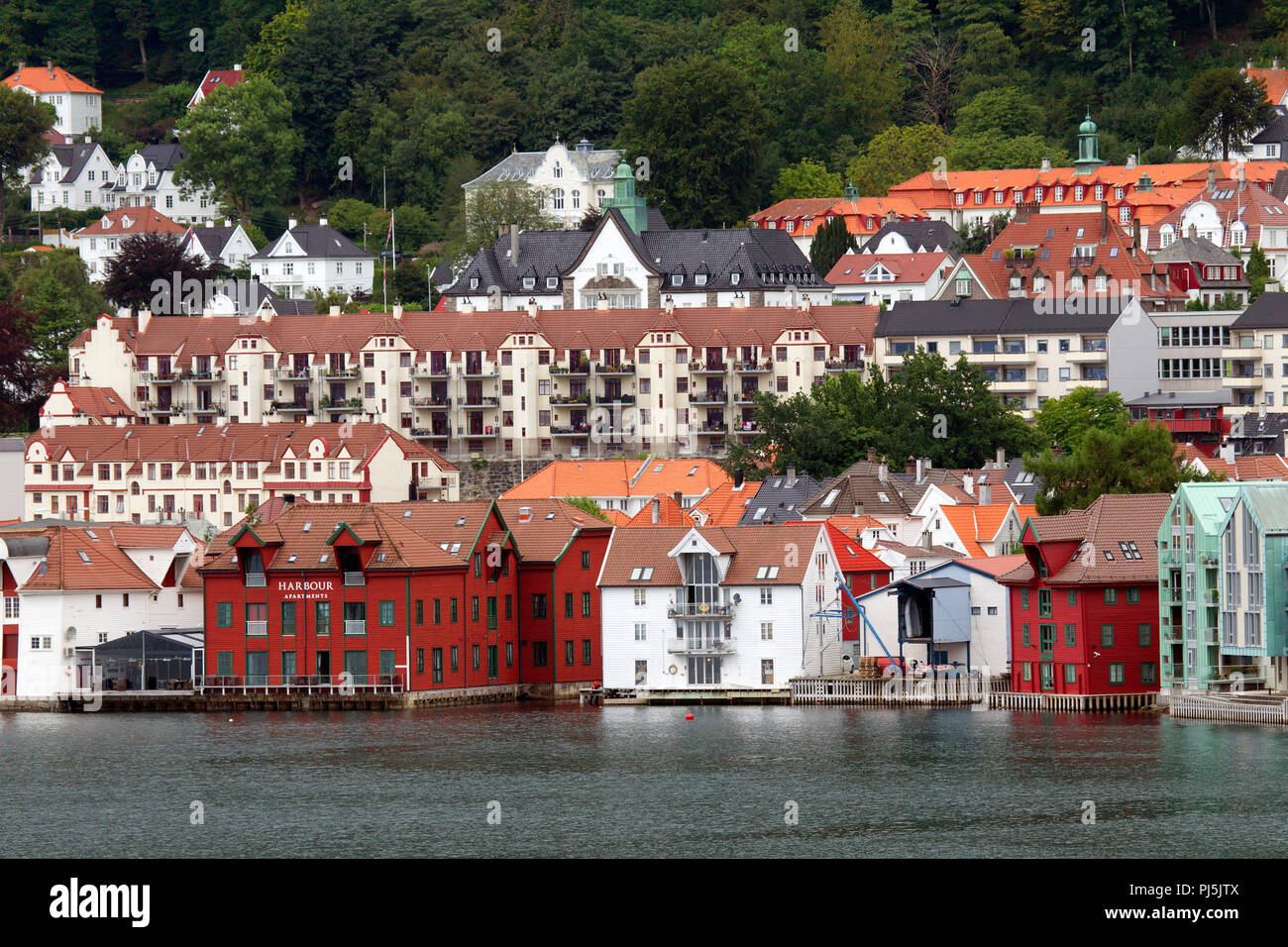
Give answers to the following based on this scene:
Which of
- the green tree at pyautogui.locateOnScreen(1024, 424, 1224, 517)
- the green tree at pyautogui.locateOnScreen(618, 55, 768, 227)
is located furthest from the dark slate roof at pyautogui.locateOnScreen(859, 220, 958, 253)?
the green tree at pyautogui.locateOnScreen(1024, 424, 1224, 517)

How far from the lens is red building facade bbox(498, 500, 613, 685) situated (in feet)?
281

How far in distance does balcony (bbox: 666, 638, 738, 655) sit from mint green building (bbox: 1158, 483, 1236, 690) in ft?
45.8

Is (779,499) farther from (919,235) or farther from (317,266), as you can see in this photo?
(317,266)

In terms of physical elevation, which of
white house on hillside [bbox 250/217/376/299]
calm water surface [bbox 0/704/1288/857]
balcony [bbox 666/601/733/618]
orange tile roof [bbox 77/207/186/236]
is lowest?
calm water surface [bbox 0/704/1288/857]

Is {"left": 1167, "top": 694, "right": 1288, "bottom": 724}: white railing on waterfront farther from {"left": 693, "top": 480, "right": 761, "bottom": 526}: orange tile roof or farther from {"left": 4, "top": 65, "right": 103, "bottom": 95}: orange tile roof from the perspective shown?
{"left": 4, "top": 65, "right": 103, "bottom": 95}: orange tile roof

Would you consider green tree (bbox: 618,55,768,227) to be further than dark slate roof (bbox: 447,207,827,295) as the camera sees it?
Yes

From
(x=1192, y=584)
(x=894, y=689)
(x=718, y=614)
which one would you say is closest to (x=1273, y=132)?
(x=894, y=689)

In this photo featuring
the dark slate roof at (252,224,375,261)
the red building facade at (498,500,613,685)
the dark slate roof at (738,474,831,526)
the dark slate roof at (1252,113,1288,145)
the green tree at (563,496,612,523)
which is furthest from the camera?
the dark slate roof at (1252,113,1288,145)

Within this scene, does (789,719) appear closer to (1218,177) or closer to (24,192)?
(1218,177)

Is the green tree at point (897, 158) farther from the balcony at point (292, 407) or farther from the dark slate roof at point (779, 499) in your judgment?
the dark slate roof at point (779, 499)

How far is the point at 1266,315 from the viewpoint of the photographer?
126625 millimetres

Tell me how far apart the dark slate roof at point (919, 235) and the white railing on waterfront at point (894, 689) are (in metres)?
71.3
